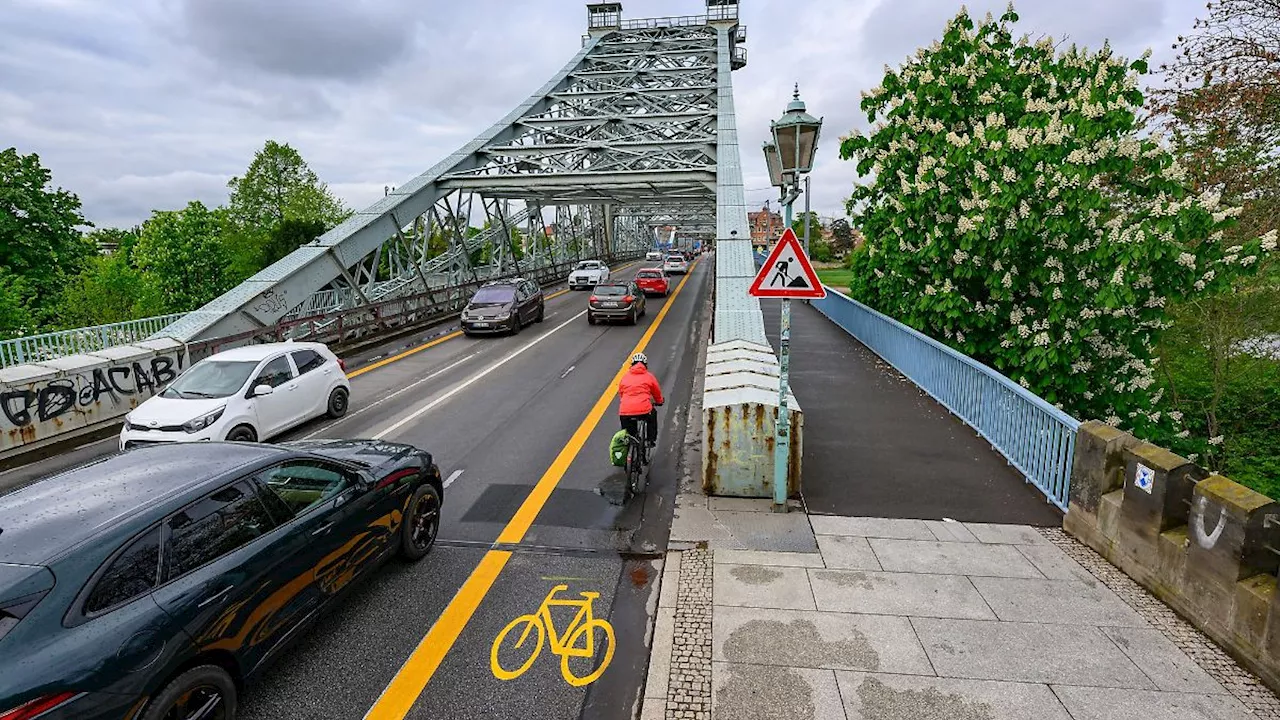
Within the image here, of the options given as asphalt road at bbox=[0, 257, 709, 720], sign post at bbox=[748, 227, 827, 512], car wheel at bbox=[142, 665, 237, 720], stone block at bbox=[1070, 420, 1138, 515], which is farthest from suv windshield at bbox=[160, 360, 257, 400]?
stone block at bbox=[1070, 420, 1138, 515]

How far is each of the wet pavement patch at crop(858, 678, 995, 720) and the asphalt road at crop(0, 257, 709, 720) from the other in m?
1.49

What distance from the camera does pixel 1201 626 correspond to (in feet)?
15.0

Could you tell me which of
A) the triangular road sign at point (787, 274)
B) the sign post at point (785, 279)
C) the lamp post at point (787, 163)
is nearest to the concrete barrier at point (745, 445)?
the lamp post at point (787, 163)

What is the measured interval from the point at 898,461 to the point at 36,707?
8.15 metres

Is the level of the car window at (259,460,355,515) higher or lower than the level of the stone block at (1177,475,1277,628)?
higher

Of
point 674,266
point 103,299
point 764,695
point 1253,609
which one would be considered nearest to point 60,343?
point 764,695

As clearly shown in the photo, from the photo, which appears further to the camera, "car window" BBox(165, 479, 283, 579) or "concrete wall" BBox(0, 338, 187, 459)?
"concrete wall" BBox(0, 338, 187, 459)

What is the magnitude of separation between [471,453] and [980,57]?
12001 millimetres

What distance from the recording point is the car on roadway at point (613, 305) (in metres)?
21.5

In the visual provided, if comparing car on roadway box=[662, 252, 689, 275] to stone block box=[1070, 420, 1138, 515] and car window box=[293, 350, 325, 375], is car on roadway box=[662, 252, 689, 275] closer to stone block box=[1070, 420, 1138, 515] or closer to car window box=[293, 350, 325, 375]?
car window box=[293, 350, 325, 375]

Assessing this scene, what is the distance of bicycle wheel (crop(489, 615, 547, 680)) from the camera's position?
4254mm

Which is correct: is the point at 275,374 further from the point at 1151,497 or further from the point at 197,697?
the point at 1151,497

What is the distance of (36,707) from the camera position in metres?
2.66

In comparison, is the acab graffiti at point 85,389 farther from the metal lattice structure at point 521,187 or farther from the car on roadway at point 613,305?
the car on roadway at point 613,305
